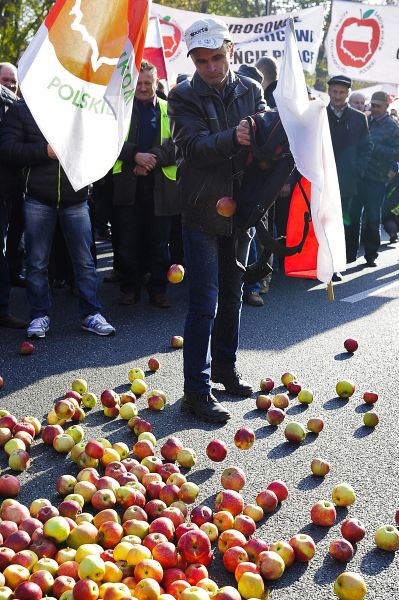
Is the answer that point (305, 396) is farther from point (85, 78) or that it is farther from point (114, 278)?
point (114, 278)

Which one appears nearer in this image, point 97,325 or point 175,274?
point 175,274

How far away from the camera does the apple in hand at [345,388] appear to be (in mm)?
5699

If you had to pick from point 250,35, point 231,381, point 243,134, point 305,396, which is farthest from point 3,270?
point 250,35

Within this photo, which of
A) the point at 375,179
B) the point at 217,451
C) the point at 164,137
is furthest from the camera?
the point at 375,179

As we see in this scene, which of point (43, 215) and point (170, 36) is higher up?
point (170, 36)

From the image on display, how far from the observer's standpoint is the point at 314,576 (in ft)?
11.2

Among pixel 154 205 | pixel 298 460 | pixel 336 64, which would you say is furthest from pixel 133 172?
pixel 336 64

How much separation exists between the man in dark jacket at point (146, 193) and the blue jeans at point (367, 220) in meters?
3.81

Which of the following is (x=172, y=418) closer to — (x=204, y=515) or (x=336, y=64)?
(x=204, y=515)

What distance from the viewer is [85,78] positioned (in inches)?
190

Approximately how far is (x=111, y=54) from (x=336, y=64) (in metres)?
12.4

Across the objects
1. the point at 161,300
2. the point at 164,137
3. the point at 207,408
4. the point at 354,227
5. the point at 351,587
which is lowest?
the point at 354,227

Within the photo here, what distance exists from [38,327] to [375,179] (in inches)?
238

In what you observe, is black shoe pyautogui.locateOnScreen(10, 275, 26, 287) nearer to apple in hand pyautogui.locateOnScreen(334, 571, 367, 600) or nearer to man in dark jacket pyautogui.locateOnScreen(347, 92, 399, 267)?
man in dark jacket pyautogui.locateOnScreen(347, 92, 399, 267)
